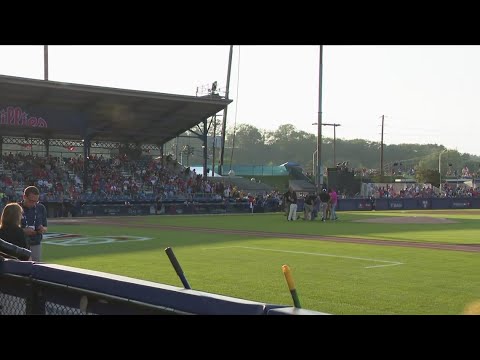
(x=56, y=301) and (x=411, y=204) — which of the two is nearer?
(x=56, y=301)

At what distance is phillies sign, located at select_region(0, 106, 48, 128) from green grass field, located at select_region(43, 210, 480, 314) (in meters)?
21.3

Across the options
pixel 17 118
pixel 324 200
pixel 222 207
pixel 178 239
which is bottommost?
pixel 178 239

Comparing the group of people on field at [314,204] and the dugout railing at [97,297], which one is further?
the group of people on field at [314,204]

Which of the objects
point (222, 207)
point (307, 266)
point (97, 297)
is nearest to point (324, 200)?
point (222, 207)

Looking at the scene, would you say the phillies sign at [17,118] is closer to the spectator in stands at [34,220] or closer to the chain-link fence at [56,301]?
the spectator in stands at [34,220]

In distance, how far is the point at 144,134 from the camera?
54.2m

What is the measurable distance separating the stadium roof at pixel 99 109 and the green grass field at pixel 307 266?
812 inches

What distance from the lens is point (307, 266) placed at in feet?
46.9

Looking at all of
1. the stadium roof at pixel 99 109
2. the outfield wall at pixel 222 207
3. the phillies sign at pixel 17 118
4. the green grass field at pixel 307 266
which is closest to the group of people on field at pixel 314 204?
the green grass field at pixel 307 266

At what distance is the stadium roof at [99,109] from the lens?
1657 inches

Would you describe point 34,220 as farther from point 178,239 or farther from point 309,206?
point 309,206

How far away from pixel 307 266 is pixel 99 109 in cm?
3501

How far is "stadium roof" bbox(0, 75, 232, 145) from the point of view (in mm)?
42094
